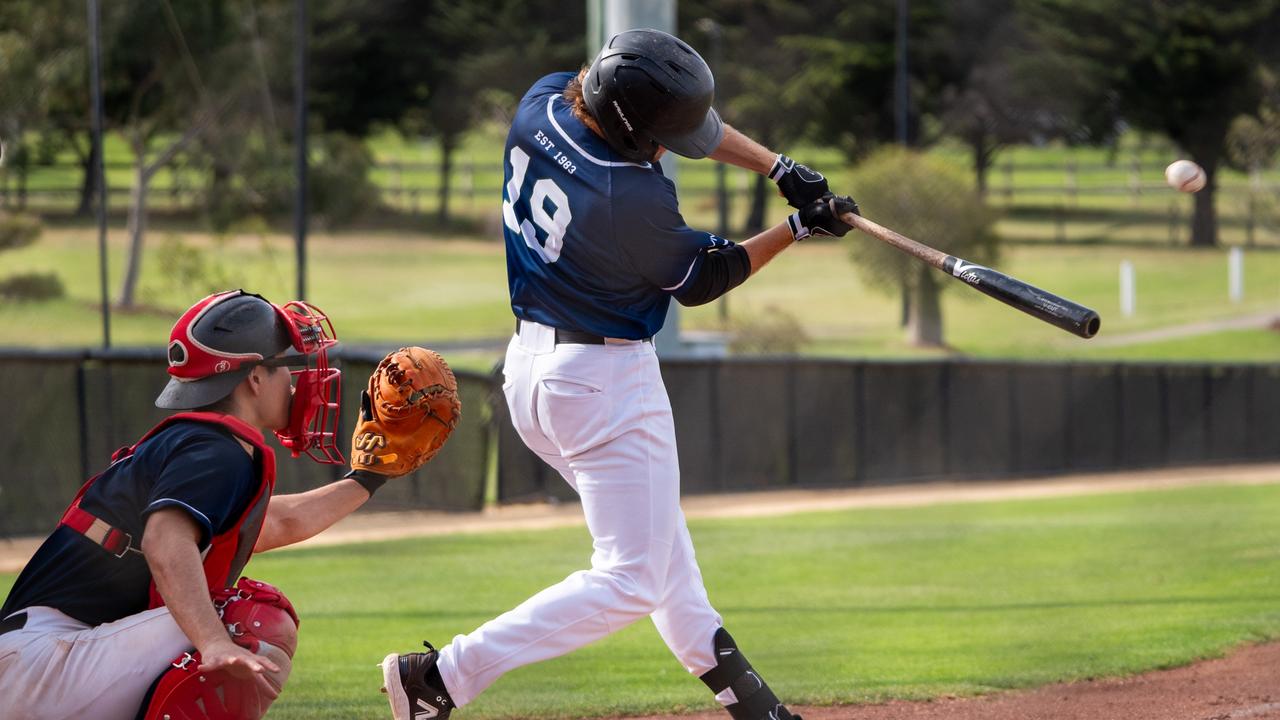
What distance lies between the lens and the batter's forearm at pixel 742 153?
396 cm

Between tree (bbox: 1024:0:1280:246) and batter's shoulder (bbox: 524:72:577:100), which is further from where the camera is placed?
tree (bbox: 1024:0:1280:246)

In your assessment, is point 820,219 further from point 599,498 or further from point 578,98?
point 599,498

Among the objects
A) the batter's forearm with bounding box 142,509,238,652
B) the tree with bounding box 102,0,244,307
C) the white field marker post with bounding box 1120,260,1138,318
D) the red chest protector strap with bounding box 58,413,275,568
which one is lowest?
the batter's forearm with bounding box 142,509,238,652

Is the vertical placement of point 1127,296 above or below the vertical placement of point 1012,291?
above

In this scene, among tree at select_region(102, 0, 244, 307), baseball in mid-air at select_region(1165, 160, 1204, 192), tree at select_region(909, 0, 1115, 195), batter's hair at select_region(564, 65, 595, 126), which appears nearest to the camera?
batter's hair at select_region(564, 65, 595, 126)

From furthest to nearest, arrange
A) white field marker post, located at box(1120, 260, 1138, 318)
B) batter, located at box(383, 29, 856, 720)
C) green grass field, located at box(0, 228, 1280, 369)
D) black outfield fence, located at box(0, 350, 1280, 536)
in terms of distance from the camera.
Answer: white field marker post, located at box(1120, 260, 1138, 318), green grass field, located at box(0, 228, 1280, 369), black outfield fence, located at box(0, 350, 1280, 536), batter, located at box(383, 29, 856, 720)

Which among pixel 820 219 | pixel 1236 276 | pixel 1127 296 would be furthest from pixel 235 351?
pixel 1236 276

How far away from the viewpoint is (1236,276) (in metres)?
32.9

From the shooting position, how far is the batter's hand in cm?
285

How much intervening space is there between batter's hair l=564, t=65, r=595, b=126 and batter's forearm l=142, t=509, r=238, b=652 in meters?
1.41

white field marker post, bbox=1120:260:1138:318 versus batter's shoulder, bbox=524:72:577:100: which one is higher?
white field marker post, bbox=1120:260:1138:318

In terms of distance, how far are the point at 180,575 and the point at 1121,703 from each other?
307 cm

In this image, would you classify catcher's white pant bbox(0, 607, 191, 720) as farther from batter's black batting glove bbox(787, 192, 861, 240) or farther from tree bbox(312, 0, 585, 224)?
tree bbox(312, 0, 585, 224)

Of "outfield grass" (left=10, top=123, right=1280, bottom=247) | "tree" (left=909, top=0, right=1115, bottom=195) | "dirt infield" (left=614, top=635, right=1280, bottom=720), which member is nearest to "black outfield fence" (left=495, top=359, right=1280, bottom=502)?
"dirt infield" (left=614, top=635, right=1280, bottom=720)
